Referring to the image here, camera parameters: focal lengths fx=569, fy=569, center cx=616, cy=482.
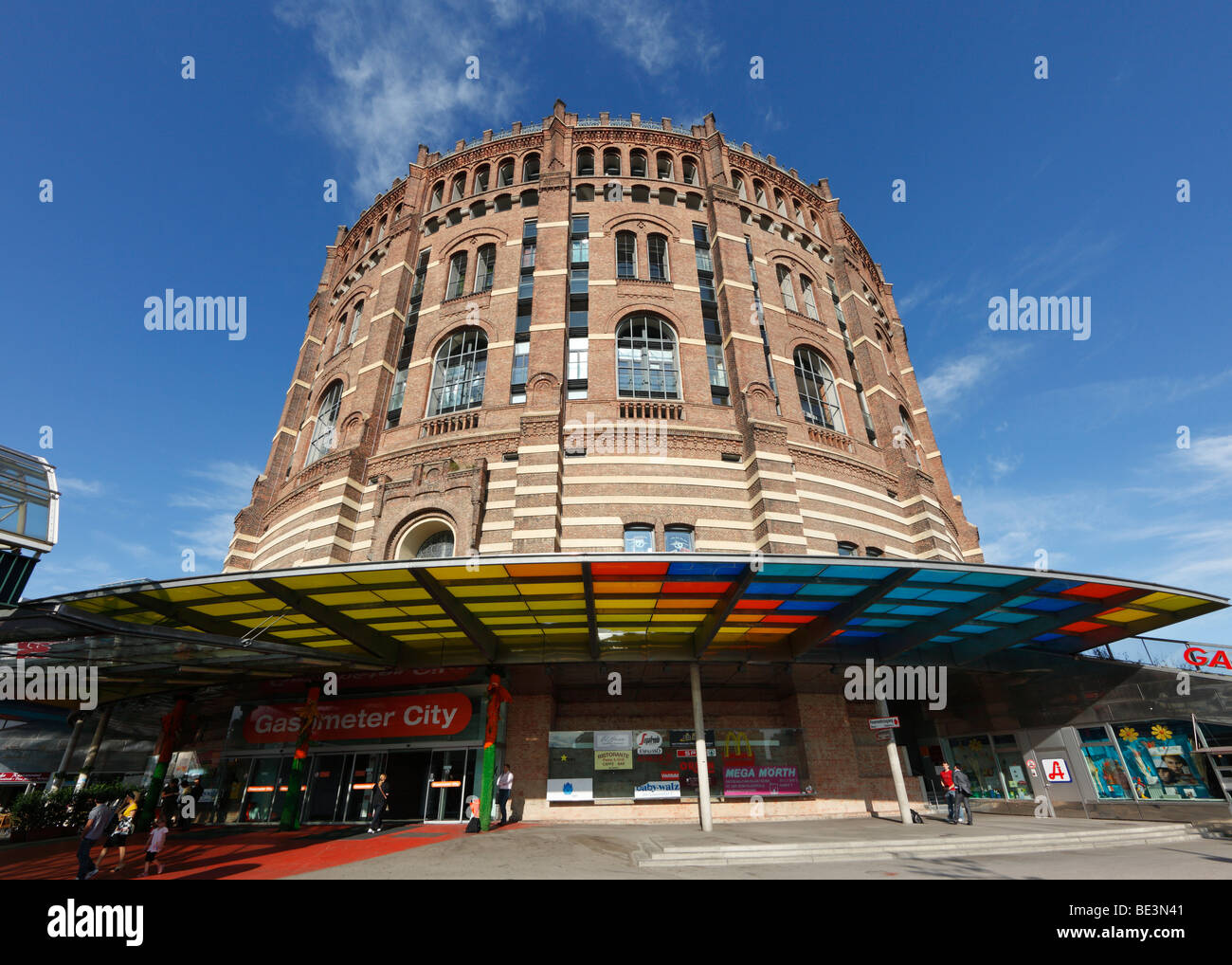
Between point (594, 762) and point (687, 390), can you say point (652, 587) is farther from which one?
point (687, 390)

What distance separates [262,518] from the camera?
961 inches

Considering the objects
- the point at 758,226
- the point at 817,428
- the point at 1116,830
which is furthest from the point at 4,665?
the point at 758,226

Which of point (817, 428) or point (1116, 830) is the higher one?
point (817, 428)

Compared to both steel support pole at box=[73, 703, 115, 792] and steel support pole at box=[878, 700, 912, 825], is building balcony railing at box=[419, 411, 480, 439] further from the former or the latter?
steel support pole at box=[73, 703, 115, 792]

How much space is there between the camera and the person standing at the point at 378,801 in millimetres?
15117

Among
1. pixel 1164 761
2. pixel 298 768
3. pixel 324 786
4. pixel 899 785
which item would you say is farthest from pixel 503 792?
pixel 1164 761

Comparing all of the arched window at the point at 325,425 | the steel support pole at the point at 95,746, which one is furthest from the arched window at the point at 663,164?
the steel support pole at the point at 95,746

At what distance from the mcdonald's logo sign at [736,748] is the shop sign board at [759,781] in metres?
0.23

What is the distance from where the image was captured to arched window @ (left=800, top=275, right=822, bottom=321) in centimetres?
2616

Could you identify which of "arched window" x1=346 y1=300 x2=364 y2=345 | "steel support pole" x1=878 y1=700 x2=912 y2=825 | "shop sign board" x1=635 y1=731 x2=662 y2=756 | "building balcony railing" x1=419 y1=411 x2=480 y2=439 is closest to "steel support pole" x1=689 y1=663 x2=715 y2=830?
"shop sign board" x1=635 y1=731 x2=662 y2=756

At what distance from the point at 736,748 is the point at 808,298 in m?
19.8

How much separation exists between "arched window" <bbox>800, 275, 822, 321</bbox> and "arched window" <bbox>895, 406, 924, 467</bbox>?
6046 millimetres

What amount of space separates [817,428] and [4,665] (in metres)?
25.3
